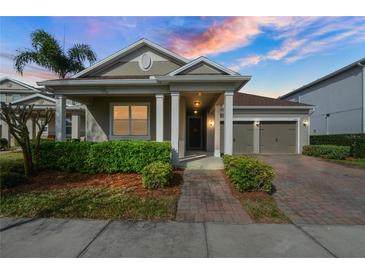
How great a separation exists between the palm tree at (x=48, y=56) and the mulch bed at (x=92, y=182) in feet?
44.6

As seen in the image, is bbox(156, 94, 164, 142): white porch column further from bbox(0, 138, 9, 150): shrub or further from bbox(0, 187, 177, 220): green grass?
bbox(0, 138, 9, 150): shrub

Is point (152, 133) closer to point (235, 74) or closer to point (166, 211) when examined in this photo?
point (235, 74)

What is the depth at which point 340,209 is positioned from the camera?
17.5 feet

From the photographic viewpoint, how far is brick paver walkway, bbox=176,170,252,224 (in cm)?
469

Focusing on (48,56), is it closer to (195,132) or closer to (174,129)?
(195,132)

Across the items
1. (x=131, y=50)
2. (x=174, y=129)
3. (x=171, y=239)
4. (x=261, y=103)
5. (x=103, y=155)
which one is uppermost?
(x=131, y=50)

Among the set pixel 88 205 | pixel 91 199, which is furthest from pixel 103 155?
pixel 88 205

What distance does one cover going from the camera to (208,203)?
5586 mm

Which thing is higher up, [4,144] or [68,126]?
[68,126]

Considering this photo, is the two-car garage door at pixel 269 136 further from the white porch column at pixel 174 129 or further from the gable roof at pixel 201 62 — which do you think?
the white porch column at pixel 174 129

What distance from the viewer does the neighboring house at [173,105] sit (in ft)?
32.1

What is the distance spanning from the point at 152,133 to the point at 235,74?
5.20m

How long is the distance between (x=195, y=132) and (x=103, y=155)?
1002cm

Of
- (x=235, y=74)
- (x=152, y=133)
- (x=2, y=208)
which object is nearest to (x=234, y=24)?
(x=235, y=74)
